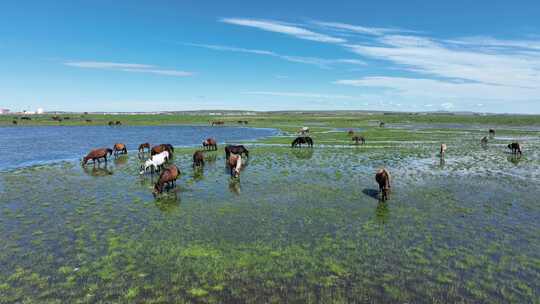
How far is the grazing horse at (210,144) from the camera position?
3434 centimetres

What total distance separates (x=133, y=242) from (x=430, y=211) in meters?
12.1

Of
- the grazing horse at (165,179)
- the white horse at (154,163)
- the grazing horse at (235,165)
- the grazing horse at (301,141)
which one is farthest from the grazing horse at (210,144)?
the grazing horse at (165,179)

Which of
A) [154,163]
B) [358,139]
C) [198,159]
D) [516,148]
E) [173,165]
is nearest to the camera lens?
[173,165]

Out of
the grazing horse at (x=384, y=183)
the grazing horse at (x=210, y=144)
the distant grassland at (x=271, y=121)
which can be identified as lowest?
the grazing horse at (x=384, y=183)

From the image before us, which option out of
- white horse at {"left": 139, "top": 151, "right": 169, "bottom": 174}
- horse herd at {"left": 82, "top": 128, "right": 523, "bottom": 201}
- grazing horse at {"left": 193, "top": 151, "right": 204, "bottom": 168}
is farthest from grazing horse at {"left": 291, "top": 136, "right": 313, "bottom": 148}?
white horse at {"left": 139, "top": 151, "right": 169, "bottom": 174}

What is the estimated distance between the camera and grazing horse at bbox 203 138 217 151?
34.3 m

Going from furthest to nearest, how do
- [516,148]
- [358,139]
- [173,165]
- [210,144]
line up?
[358,139], [210,144], [516,148], [173,165]

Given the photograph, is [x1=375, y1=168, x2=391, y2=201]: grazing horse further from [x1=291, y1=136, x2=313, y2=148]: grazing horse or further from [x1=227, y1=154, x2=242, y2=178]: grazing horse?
[x1=291, y1=136, x2=313, y2=148]: grazing horse

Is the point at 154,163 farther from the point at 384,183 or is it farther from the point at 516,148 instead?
the point at 516,148

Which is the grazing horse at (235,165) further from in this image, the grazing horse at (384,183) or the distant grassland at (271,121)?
the distant grassland at (271,121)

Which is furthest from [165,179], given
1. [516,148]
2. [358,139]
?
[516,148]

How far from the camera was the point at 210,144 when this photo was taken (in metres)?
34.2

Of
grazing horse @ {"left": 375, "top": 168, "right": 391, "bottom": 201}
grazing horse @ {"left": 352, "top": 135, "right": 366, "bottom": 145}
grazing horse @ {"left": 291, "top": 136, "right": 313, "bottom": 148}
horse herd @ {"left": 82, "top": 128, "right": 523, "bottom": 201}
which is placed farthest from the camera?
grazing horse @ {"left": 352, "top": 135, "right": 366, "bottom": 145}

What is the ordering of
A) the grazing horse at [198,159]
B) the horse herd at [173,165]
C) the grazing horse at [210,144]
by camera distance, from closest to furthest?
the horse herd at [173,165], the grazing horse at [198,159], the grazing horse at [210,144]
